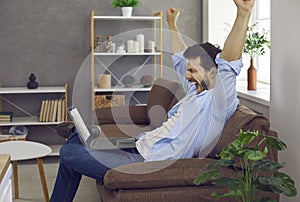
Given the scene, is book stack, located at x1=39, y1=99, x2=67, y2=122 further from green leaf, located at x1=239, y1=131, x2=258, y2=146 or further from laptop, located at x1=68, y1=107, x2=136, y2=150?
green leaf, located at x1=239, y1=131, x2=258, y2=146

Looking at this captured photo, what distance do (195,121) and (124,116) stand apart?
1761 mm

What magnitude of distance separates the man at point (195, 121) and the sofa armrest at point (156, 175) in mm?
261

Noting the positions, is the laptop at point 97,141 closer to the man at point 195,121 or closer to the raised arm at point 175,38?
the man at point 195,121

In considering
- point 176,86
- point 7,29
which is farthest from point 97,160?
point 7,29

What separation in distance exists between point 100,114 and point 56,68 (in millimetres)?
1185

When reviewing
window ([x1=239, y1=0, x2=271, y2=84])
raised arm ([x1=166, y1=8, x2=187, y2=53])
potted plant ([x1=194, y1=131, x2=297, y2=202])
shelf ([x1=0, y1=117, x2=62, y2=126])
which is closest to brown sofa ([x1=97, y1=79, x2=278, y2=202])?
potted plant ([x1=194, y1=131, x2=297, y2=202])

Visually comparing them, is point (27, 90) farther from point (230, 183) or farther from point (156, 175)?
point (230, 183)

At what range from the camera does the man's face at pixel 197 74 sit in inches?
120

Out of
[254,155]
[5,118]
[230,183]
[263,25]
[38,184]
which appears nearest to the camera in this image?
[254,155]

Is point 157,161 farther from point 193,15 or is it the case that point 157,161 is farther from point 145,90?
point 193,15

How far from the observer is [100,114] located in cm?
468

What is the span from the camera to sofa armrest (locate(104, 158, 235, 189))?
2.68 meters

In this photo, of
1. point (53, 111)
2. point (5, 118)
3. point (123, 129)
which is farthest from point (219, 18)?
point (5, 118)

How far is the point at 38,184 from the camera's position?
4.53 metres
